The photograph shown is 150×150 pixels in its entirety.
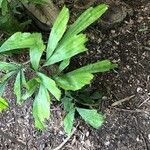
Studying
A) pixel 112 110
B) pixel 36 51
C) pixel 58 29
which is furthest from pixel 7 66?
pixel 112 110

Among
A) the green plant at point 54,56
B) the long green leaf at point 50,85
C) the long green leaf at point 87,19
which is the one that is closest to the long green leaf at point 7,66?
the green plant at point 54,56

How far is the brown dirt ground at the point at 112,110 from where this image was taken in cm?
155

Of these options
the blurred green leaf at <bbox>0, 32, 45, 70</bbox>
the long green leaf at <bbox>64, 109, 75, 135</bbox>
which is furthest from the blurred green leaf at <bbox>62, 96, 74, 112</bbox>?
the blurred green leaf at <bbox>0, 32, 45, 70</bbox>

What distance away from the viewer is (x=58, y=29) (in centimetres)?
127

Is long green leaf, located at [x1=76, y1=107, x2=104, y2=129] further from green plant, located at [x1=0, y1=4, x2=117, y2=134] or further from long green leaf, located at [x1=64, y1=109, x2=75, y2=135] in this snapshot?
green plant, located at [x1=0, y1=4, x2=117, y2=134]

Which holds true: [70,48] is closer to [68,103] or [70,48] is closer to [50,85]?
[50,85]

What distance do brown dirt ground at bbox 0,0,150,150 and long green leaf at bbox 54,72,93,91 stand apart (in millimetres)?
351

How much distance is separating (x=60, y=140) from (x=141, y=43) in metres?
0.62

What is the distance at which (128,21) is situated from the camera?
185 centimetres

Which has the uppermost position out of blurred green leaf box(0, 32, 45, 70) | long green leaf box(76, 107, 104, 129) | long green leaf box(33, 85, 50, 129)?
blurred green leaf box(0, 32, 45, 70)

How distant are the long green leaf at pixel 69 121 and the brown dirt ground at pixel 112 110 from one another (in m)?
0.13

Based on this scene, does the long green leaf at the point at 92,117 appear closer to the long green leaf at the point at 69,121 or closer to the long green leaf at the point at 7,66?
the long green leaf at the point at 69,121

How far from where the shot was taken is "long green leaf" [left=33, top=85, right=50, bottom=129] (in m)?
1.25

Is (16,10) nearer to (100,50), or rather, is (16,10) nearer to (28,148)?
(100,50)
